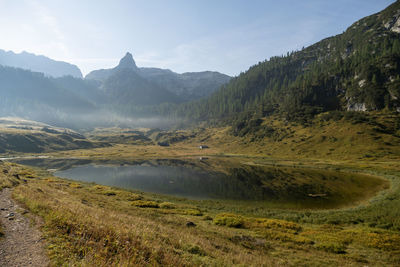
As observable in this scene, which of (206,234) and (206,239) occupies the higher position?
(206,239)

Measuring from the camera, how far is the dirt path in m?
7.75

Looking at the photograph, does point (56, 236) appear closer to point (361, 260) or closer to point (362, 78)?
point (361, 260)

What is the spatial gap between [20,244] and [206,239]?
13.0 m

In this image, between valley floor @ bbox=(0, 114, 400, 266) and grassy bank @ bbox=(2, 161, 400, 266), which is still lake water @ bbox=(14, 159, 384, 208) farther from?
grassy bank @ bbox=(2, 161, 400, 266)

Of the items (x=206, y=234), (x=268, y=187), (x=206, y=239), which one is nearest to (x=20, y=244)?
(x=206, y=239)

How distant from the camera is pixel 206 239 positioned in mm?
16828

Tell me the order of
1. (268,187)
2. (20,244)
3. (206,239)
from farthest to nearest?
(268,187), (206,239), (20,244)

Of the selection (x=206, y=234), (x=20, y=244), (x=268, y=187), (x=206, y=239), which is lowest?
(x=268, y=187)

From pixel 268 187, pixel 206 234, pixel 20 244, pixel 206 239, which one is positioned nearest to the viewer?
pixel 20 244

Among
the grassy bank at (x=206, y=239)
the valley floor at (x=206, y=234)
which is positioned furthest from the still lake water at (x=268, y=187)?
the grassy bank at (x=206, y=239)

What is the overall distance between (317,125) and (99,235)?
186726mm

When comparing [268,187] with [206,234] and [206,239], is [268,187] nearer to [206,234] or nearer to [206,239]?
[206,234]

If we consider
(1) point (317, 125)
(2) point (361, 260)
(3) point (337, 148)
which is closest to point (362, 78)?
(1) point (317, 125)

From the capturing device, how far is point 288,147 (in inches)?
5659
